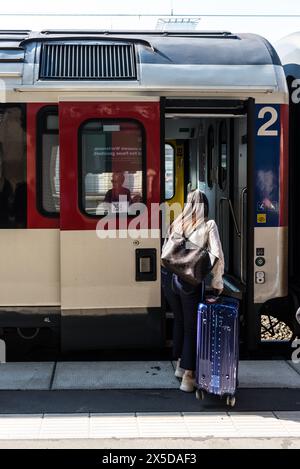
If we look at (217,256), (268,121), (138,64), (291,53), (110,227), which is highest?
(291,53)

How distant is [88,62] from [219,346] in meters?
2.97

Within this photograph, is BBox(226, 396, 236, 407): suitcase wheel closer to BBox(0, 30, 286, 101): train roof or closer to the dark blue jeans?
the dark blue jeans

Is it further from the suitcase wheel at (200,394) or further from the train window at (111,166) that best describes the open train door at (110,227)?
the suitcase wheel at (200,394)

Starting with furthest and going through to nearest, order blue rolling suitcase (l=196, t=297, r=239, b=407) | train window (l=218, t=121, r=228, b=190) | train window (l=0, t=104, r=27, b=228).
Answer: train window (l=218, t=121, r=228, b=190)
train window (l=0, t=104, r=27, b=228)
blue rolling suitcase (l=196, t=297, r=239, b=407)

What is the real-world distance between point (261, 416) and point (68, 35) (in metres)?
4.08

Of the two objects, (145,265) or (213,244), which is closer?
(213,244)

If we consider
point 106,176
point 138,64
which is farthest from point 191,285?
point 138,64

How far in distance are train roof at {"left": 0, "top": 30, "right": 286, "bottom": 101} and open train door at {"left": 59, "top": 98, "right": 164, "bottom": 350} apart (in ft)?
0.95

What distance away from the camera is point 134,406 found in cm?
548

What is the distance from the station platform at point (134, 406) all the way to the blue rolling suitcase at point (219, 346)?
0.19 metres

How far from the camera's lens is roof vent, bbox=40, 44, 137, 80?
6.35 meters

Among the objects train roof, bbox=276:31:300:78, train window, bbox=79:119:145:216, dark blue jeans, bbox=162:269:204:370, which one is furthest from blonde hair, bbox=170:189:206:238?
train roof, bbox=276:31:300:78

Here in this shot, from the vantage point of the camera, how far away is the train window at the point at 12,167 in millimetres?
6266

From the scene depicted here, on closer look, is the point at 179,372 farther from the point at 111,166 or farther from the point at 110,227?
the point at 111,166
